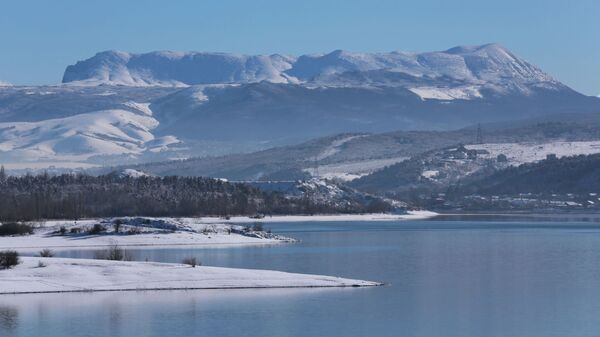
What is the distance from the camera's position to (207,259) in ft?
231

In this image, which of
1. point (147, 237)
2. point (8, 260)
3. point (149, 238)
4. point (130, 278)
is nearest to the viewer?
point (130, 278)

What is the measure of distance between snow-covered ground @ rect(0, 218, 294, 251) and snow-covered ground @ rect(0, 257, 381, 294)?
24.1m

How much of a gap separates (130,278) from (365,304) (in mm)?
11302

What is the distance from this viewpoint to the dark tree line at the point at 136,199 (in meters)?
124

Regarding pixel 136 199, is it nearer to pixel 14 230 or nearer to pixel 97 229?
pixel 97 229

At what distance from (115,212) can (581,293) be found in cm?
8596

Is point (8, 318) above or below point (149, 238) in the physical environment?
below

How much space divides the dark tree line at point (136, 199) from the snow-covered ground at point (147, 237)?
22645 millimetres

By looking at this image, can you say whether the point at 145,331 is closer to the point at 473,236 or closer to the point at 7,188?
the point at 473,236

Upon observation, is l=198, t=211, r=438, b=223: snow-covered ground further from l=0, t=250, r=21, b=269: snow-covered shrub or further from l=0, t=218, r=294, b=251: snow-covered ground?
l=0, t=250, r=21, b=269: snow-covered shrub

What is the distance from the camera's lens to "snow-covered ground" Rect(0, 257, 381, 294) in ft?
174

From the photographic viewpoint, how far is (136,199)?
462 feet

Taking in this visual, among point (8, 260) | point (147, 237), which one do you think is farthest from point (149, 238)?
point (8, 260)

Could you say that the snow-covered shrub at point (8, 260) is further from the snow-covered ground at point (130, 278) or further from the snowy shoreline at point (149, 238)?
the snowy shoreline at point (149, 238)
